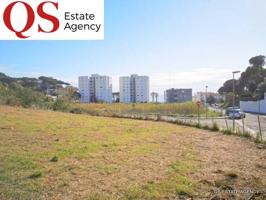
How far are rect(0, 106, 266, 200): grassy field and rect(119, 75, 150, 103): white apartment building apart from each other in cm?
9652

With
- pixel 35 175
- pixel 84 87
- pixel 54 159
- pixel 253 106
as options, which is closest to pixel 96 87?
pixel 84 87

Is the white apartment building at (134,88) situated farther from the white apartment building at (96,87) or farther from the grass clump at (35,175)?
the grass clump at (35,175)

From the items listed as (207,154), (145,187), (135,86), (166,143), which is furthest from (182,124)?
(135,86)

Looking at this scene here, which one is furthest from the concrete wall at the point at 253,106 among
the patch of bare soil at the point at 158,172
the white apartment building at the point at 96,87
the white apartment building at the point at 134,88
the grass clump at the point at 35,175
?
the grass clump at the point at 35,175

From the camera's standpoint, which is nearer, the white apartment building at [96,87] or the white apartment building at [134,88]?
the white apartment building at [96,87]

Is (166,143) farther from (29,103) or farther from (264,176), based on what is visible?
(29,103)

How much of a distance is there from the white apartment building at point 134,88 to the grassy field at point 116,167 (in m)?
96.5

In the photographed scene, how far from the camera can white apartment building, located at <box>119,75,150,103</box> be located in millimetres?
111312

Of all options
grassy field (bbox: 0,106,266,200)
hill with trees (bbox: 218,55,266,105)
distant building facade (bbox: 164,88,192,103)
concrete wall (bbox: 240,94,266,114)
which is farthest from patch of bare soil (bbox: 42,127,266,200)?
distant building facade (bbox: 164,88,192,103)

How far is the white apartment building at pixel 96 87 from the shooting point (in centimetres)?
10919

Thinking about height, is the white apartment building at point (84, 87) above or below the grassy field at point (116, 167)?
above

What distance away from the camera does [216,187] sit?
821 centimetres

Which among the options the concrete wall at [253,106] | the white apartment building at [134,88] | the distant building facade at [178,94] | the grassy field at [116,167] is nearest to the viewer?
the grassy field at [116,167]

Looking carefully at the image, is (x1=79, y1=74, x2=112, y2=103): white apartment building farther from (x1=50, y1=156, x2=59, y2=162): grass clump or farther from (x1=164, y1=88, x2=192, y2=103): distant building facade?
(x1=50, y1=156, x2=59, y2=162): grass clump
